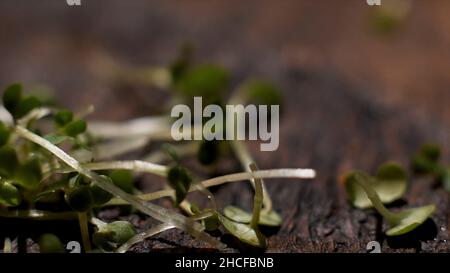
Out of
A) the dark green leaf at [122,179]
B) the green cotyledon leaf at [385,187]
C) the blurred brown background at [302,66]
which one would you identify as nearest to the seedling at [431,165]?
the blurred brown background at [302,66]

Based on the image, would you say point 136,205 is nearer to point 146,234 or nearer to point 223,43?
point 146,234

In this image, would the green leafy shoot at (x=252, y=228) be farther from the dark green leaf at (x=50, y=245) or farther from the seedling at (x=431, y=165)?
the seedling at (x=431, y=165)

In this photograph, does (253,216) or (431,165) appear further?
(431,165)

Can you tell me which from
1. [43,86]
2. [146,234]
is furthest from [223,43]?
[146,234]

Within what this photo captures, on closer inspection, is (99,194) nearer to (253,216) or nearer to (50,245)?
(50,245)

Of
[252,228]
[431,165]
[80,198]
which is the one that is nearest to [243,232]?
[252,228]

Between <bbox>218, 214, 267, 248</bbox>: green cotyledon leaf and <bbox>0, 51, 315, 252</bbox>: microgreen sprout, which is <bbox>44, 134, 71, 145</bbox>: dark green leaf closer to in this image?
<bbox>0, 51, 315, 252</bbox>: microgreen sprout
